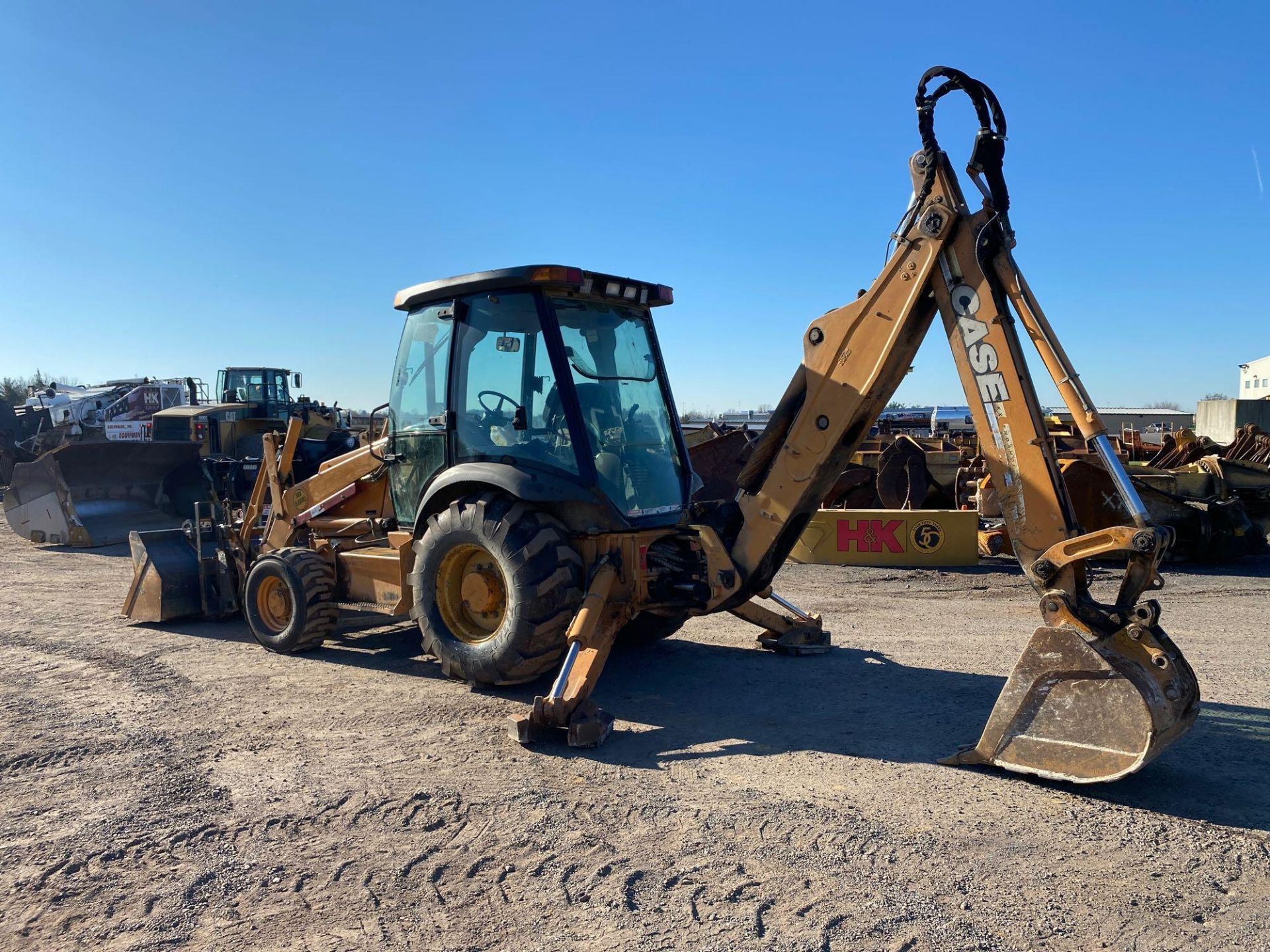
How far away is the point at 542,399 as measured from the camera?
5.74 metres

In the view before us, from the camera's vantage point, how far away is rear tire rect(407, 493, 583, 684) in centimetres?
538

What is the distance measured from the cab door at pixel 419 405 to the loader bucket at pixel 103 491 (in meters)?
8.82

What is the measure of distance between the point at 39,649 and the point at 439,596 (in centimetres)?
367

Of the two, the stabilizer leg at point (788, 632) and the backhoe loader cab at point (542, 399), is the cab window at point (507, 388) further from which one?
the stabilizer leg at point (788, 632)

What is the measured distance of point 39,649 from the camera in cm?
726

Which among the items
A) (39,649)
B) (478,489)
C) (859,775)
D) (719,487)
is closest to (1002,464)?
(859,775)

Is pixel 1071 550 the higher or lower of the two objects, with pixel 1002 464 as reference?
lower

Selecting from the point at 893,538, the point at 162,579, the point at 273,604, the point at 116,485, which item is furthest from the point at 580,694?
the point at 116,485

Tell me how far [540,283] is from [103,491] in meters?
11.5

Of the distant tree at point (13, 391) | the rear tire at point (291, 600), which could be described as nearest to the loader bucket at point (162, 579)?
the rear tire at point (291, 600)

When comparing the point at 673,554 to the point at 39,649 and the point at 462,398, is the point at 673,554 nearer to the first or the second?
the point at 462,398

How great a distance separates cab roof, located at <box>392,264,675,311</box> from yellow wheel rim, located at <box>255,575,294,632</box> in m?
2.36

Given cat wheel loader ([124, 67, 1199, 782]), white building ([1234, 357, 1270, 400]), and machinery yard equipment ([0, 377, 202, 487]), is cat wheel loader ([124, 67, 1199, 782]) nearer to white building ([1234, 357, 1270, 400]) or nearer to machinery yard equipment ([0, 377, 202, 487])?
machinery yard equipment ([0, 377, 202, 487])

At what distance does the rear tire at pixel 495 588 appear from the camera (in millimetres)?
5375
